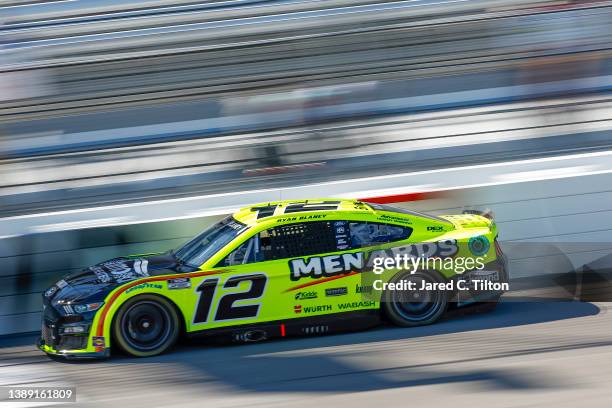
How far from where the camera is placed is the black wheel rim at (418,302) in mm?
7078

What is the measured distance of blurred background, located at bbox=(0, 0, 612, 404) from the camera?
8461mm

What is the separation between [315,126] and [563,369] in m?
5.66

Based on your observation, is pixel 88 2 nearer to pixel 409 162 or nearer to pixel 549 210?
pixel 409 162

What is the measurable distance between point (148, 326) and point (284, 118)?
491 cm

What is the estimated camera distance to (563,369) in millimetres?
5719

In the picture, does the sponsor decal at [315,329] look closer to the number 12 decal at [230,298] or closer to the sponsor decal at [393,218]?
the number 12 decal at [230,298]

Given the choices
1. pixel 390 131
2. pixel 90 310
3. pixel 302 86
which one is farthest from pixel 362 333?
pixel 302 86

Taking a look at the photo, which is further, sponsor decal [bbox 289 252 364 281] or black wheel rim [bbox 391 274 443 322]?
black wheel rim [bbox 391 274 443 322]

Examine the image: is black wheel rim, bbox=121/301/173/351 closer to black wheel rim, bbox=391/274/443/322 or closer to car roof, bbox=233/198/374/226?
car roof, bbox=233/198/374/226

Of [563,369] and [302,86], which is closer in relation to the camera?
[563,369]

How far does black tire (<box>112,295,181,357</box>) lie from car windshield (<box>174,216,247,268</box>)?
0.47 metres

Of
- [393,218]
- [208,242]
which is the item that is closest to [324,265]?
[393,218]

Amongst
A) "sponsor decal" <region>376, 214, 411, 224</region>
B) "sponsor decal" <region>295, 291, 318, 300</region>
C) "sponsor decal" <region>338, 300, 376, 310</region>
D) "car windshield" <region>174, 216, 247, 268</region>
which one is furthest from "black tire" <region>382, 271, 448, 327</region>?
"car windshield" <region>174, 216, 247, 268</region>

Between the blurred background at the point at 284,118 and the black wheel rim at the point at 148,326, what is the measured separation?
1.54 m
